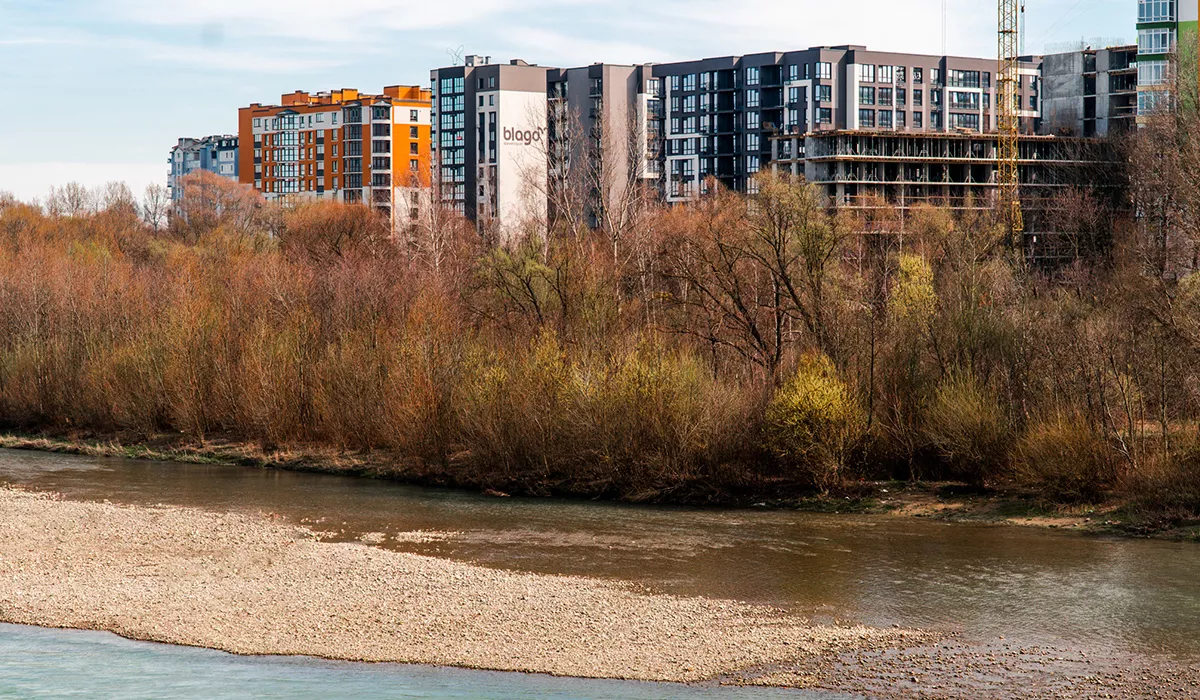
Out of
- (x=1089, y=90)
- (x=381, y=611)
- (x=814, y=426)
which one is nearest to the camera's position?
(x=381, y=611)

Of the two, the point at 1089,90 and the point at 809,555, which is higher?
the point at 1089,90

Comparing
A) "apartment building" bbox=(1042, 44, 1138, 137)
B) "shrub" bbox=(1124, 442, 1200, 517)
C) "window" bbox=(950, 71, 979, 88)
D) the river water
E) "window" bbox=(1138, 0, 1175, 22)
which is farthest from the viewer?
"window" bbox=(950, 71, 979, 88)

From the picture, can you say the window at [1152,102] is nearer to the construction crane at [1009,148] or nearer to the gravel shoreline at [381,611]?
the construction crane at [1009,148]

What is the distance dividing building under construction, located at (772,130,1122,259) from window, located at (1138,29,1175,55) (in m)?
16.9

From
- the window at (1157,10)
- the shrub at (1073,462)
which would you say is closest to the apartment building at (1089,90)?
the window at (1157,10)

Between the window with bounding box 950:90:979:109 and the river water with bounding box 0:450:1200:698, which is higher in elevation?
the window with bounding box 950:90:979:109

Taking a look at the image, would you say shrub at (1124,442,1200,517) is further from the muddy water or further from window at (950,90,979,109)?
window at (950,90,979,109)

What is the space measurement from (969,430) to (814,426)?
548 centimetres

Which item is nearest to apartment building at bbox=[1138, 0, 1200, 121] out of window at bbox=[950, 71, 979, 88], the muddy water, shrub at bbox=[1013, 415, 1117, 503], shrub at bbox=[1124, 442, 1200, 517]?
window at bbox=[950, 71, 979, 88]

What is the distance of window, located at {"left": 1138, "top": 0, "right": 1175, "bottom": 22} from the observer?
104 m

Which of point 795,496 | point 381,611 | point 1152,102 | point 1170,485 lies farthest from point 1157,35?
point 381,611

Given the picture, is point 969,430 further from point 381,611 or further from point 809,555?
point 381,611

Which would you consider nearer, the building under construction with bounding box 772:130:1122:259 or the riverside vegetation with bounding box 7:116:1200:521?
the riverside vegetation with bounding box 7:116:1200:521

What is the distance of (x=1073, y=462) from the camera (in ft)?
139
